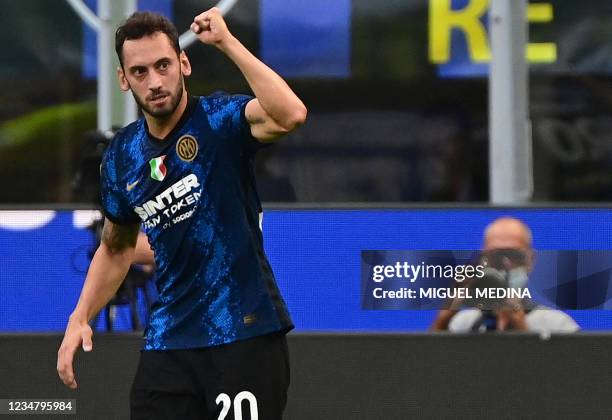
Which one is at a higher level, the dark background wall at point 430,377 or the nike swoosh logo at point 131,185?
the nike swoosh logo at point 131,185

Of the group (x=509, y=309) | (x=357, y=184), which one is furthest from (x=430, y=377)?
(x=357, y=184)

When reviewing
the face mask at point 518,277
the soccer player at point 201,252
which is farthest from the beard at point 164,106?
the face mask at point 518,277

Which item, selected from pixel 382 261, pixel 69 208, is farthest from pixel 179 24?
pixel 382 261

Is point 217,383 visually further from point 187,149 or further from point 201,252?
point 187,149

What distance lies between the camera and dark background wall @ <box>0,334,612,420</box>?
6.79 m

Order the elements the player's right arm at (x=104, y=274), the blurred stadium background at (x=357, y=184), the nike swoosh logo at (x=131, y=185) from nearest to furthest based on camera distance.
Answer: the nike swoosh logo at (x=131, y=185) < the player's right arm at (x=104, y=274) < the blurred stadium background at (x=357, y=184)

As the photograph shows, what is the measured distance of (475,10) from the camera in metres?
6.69

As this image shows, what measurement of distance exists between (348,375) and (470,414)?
0.63m

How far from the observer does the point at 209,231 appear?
417cm

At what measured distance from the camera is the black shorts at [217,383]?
13.6ft

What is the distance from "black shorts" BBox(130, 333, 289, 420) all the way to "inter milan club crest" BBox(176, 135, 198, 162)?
1.90ft

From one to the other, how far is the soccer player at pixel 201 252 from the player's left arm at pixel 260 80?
133 mm

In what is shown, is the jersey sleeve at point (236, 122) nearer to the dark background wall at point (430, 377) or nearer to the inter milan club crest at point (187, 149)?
the inter milan club crest at point (187, 149)

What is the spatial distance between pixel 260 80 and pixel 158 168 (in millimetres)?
506
